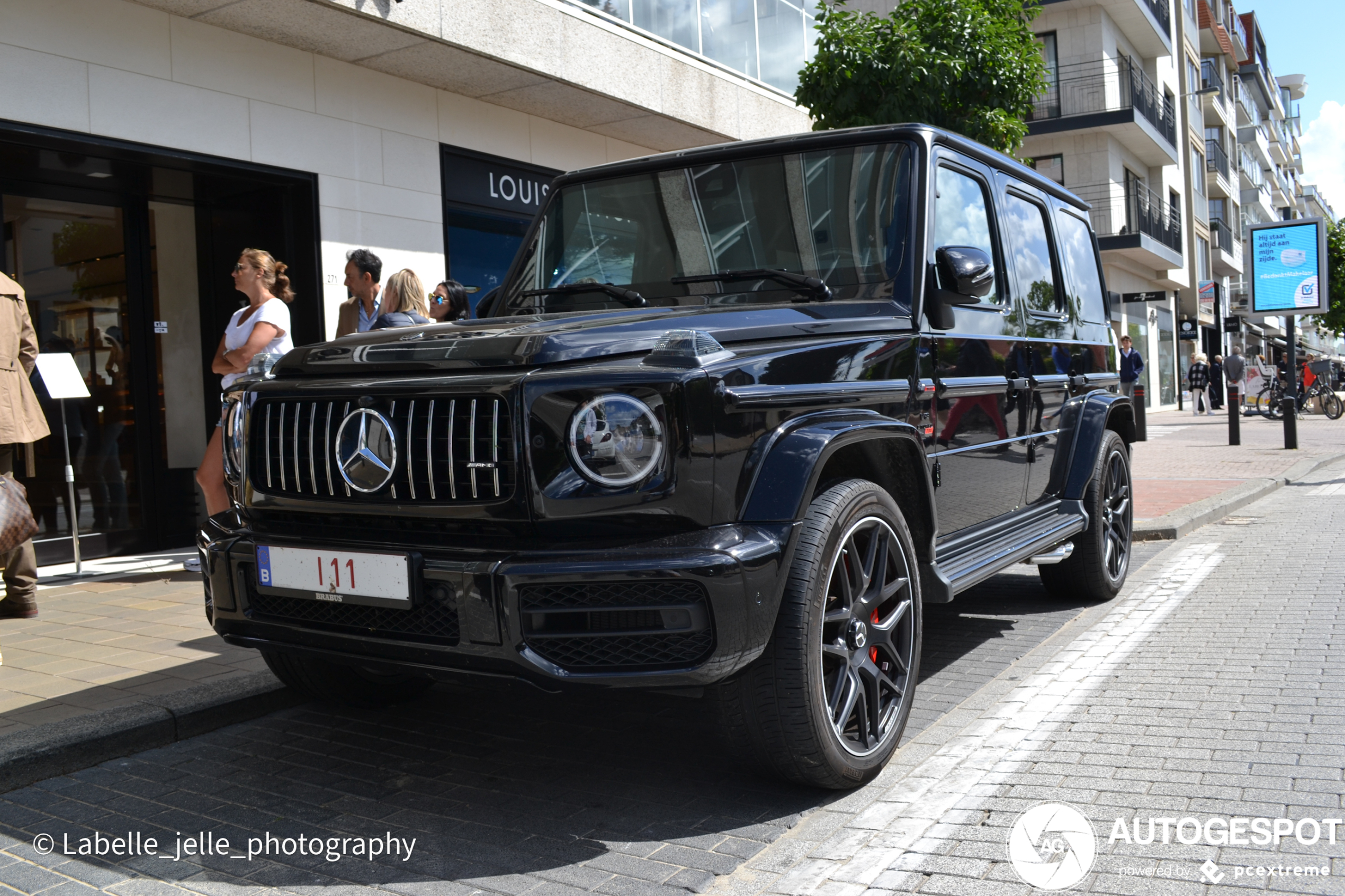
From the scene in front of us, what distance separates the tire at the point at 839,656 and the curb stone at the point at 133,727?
213cm

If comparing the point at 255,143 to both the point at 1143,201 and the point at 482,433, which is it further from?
the point at 1143,201

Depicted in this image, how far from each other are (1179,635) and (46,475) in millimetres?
7112

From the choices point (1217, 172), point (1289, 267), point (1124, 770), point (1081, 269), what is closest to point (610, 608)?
point (1124, 770)

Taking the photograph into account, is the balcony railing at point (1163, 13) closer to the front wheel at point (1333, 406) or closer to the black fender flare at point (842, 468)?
the front wheel at point (1333, 406)

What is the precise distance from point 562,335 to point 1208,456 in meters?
14.8

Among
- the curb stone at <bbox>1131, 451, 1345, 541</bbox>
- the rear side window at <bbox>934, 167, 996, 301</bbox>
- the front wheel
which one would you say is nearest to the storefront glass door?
the rear side window at <bbox>934, 167, 996, 301</bbox>

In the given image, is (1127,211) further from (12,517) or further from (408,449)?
(408,449)

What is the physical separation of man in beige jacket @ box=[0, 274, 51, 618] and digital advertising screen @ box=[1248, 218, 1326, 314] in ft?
51.0

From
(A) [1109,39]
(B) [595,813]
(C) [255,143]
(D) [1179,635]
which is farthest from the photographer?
(A) [1109,39]

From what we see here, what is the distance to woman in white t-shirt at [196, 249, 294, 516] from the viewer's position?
6406 millimetres

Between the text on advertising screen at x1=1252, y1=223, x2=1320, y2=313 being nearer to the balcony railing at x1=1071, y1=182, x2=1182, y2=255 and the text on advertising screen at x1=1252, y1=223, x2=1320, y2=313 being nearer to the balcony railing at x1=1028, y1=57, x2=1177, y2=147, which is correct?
the balcony railing at x1=1071, y1=182, x2=1182, y2=255

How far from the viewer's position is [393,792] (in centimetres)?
339

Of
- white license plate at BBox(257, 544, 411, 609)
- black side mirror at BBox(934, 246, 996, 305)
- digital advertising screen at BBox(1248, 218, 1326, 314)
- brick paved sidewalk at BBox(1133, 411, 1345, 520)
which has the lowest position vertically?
brick paved sidewalk at BBox(1133, 411, 1345, 520)

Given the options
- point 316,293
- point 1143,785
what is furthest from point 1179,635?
point 316,293
